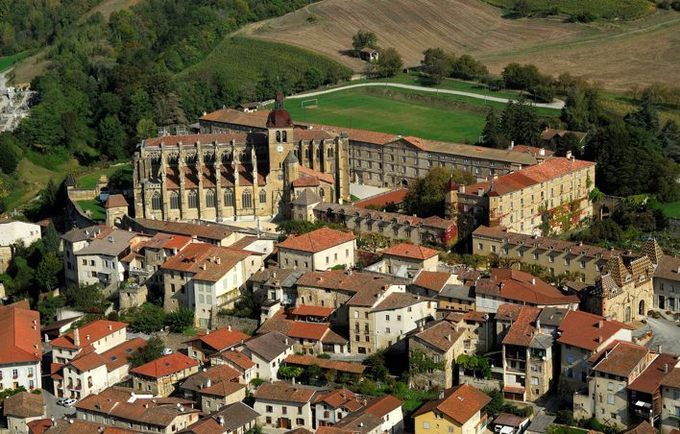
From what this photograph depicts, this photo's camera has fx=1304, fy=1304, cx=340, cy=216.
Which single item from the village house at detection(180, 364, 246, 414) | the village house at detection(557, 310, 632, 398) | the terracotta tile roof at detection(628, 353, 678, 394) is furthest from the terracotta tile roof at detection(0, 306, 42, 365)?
the terracotta tile roof at detection(628, 353, 678, 394)

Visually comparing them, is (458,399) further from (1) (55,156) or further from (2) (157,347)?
(1) (55,156)

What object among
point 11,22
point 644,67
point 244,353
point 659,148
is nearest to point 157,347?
point 244,353

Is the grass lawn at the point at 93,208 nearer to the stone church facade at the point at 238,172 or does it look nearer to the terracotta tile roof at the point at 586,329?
the stone church facade at the point at 238,172

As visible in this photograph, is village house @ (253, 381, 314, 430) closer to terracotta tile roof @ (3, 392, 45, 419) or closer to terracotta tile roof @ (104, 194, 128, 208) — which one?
terracotta tile roof @ (3, 392, 45, 419)

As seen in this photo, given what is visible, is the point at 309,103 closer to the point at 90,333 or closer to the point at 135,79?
the point at 135,79

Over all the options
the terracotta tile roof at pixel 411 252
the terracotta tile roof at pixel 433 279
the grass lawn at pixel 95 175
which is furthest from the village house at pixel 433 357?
the grass lawn at pixel 95 175

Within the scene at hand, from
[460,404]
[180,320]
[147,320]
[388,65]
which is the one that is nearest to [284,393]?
[460,404]
